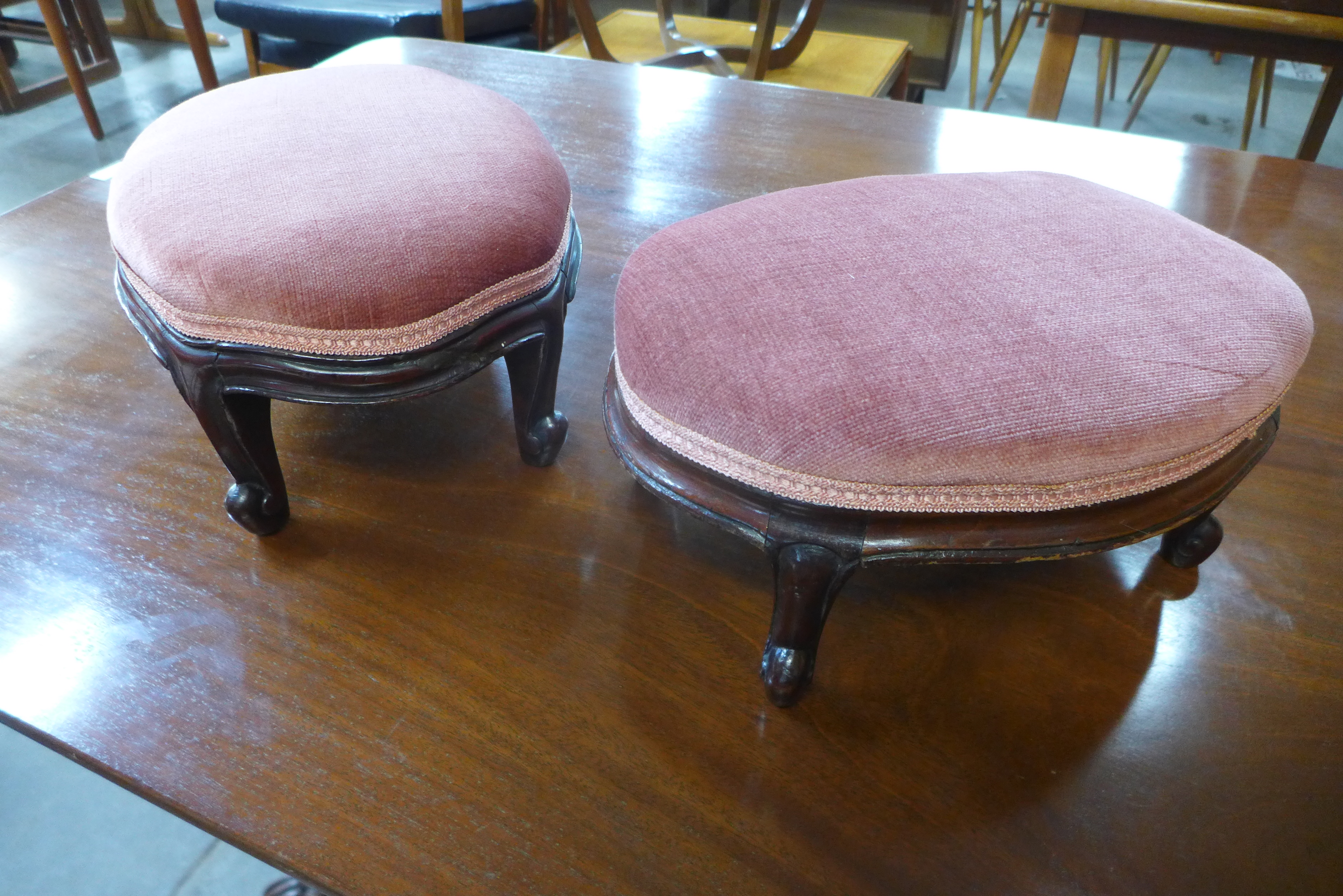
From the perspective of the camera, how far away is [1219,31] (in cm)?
138

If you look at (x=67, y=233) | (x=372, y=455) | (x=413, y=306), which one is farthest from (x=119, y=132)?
(x=413, y=306)

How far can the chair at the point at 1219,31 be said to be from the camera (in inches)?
51.6

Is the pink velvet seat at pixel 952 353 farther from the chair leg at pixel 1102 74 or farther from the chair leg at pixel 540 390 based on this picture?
the chair leg at pixel 1102 74

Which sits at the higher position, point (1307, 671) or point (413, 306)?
point (413, 306)

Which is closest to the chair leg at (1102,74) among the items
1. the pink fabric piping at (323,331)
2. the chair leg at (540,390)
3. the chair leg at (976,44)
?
the chair leg at (976,44)

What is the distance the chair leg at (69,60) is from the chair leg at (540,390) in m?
2.22

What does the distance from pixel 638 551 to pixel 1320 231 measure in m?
0.99

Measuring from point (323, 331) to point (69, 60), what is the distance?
7.55 ft

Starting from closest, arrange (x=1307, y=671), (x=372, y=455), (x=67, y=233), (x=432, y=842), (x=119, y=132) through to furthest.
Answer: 1. (x=432, y=842)
2. (x=1307, y=671)
3. (x=372, y=455)
4. (x=67, y=233)
5. (x=119, y=132)

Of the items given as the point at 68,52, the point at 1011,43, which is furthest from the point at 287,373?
the point at 1011,43

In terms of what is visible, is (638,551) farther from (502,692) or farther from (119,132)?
(119,132)

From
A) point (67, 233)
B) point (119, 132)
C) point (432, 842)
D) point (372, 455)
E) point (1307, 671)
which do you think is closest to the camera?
point (432, 842)

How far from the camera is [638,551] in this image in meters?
0.73

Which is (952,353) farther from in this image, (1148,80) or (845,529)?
(1148,80)
